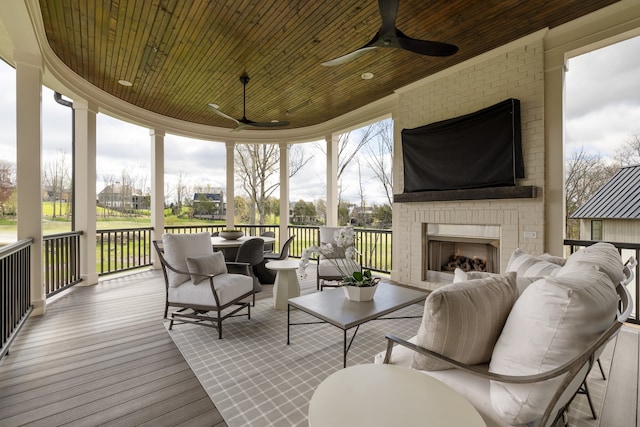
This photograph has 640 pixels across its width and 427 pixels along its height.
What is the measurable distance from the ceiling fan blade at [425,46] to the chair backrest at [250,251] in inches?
108

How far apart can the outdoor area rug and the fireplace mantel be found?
1.72m

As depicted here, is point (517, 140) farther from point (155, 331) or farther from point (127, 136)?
point (127, 136)

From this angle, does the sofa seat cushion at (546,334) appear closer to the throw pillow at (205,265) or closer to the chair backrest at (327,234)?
the throw pillow at (205,265)

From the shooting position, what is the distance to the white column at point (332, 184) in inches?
242

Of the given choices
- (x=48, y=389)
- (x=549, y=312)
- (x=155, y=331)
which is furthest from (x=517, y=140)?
(x=48, y=389)

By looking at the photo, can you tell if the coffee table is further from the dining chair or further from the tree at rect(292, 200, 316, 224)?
the tree at rect(292, 200, 316, 224)

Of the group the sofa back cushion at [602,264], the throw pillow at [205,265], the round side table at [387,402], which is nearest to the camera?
the round side table at [387,402]

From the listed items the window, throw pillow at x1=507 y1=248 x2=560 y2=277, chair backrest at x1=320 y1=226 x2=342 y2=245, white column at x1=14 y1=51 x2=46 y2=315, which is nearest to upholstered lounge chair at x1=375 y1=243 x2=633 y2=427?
throw pillow at x1=507 y1=248 x2=560 y2=277

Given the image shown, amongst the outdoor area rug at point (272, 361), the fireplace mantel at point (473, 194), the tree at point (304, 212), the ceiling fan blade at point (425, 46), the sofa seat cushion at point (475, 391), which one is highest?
the ceiling fan blade at point (425, 46)

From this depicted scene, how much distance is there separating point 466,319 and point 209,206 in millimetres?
7660

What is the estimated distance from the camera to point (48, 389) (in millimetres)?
1968

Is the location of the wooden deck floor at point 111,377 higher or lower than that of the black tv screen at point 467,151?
lower

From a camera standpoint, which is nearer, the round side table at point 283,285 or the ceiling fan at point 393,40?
the ceiling fan at point 393,40

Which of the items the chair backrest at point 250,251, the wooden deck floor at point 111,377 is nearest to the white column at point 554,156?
the wooden deck floor at point 111,377
